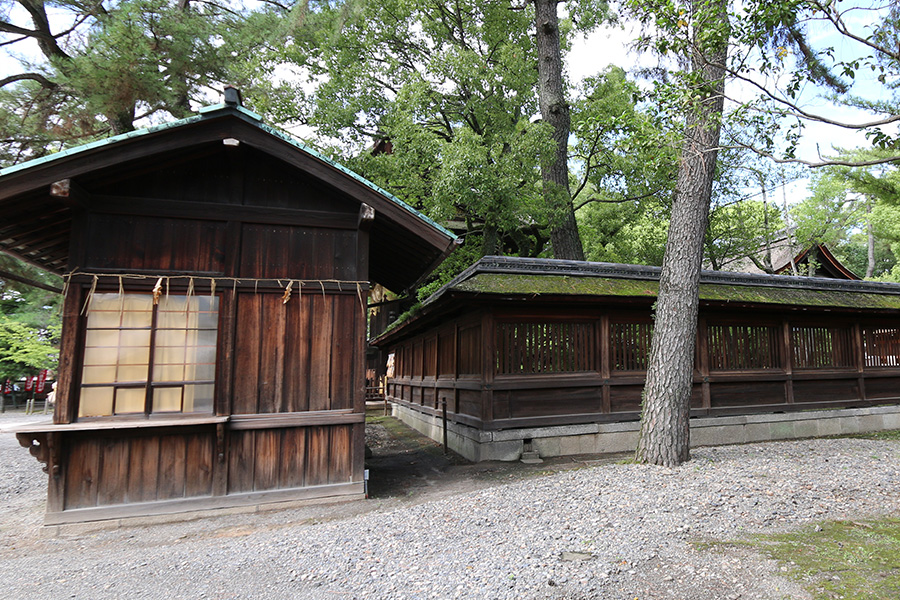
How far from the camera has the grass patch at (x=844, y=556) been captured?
3381mm

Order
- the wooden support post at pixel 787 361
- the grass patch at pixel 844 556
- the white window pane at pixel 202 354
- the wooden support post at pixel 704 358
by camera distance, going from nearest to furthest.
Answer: the grass patch at pixel 844 556 → the white window pane at pixel 202 354 → the wooden support post at pixel 704 358 → the wooden support post at pixel 787 361

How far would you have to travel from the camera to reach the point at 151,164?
5938 millimetres

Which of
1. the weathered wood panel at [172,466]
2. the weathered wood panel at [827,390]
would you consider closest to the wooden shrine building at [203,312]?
the weathered wood panel at [172,466]

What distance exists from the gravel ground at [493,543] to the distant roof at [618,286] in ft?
10.7

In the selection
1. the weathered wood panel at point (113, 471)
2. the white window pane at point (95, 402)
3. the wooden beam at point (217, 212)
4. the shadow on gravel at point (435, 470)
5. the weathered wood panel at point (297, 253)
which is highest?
the wooden beam at point (217, 212)

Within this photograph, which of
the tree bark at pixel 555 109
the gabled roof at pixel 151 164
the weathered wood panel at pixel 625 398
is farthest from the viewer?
the tree bark at pixel 555 109

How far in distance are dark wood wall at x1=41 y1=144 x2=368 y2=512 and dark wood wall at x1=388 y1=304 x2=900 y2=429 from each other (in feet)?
10.5

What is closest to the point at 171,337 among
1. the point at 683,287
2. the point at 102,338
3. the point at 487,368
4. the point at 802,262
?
the point at 102,338

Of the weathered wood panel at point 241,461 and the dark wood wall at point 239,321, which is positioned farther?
the weathered wood panel at point 241,461

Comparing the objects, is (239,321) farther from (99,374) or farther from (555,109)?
(555,109)

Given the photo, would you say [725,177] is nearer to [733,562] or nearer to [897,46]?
[897,46]

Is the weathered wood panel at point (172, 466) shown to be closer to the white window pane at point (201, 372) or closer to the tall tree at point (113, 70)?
the white window pane at point (201, 372)

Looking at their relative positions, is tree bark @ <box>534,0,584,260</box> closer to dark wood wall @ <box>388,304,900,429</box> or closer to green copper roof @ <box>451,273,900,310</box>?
green copper roof @ <box>451,273,900,310</box>

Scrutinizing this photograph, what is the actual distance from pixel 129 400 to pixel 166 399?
0.37m
